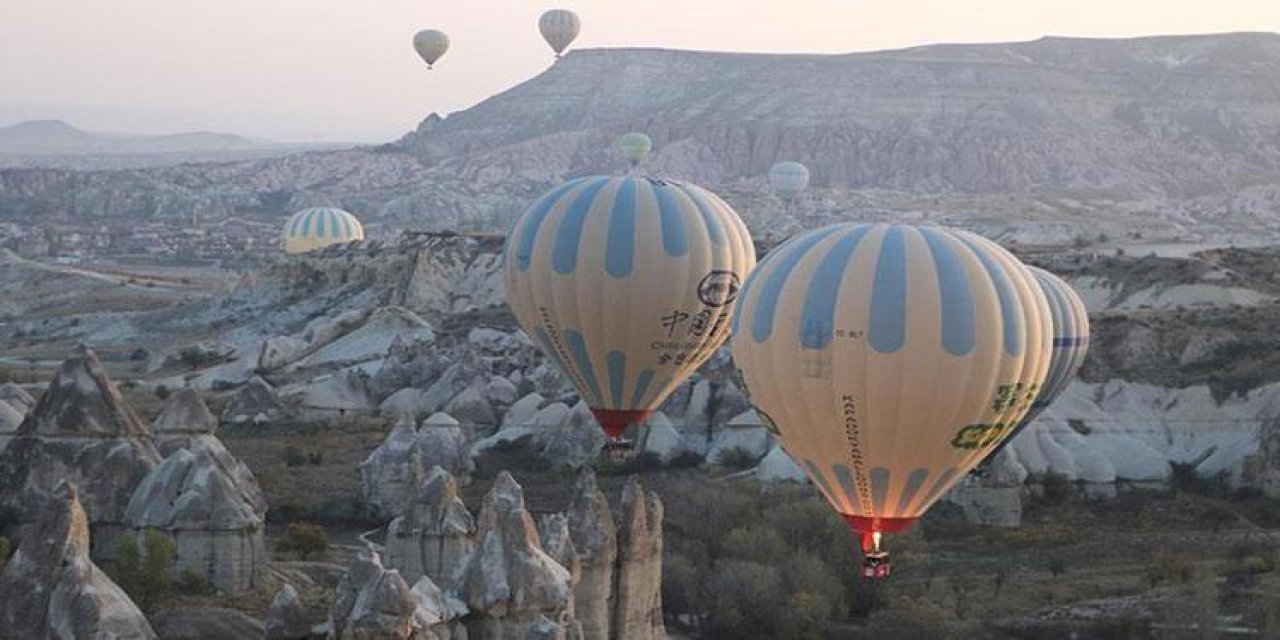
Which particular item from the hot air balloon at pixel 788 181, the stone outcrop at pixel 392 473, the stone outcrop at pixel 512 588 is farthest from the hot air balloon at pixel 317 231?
the stone outcrop at pixel 512 588

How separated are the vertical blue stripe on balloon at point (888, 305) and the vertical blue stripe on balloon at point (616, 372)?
614 centimetres

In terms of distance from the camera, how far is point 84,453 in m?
25.8

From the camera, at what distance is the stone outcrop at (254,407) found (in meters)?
43.3

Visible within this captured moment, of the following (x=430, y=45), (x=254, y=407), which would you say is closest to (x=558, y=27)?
(x=430, y=45)

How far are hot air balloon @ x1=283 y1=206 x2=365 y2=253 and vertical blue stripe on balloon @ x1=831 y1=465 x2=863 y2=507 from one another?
196 ft

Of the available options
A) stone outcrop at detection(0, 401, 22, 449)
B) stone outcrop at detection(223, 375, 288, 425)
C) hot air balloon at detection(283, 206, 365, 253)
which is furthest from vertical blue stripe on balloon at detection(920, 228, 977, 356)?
hot air balloon at detection(283, 206, 365, 253)

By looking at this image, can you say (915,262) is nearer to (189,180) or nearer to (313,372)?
(313,372)

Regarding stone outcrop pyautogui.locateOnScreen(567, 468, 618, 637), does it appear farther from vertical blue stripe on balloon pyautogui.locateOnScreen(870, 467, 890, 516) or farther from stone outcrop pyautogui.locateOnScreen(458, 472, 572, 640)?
vertical blue stripe on balloon pyautogui.locateOnScreen(870, 467, 890, 516)

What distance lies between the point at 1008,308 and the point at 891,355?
4.46 ft

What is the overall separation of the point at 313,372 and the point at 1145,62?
119 m

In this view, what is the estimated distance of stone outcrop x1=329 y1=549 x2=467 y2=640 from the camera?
14703 millimetres

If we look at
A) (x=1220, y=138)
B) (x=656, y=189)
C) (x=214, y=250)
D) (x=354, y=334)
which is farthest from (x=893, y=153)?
(x=656, y=189)

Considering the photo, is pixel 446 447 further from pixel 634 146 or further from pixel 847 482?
pixel 634 146

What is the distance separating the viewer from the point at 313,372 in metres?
52.8
